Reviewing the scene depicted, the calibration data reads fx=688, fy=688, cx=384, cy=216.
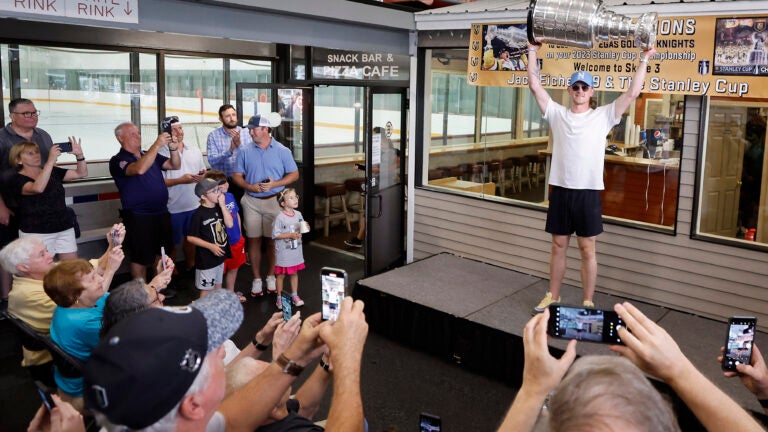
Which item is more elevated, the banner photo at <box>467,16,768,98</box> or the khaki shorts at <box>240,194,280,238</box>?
the banner photo at <box>467,16,768,98</box>

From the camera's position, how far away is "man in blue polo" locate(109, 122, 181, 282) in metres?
6.14

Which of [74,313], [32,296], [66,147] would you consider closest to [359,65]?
[66,147]

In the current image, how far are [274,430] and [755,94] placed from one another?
4361 millimetres

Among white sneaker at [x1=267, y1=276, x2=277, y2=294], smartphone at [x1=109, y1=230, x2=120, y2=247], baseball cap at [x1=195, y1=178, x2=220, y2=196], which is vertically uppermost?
baseball cap at [x1=195, y1=178, x2=220, y2=196]

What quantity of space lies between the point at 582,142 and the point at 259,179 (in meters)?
3.05

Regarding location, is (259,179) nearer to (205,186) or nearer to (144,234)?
Result: (205,186)

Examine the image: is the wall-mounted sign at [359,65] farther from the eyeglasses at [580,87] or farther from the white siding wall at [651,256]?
the eyeglasses at [580,87]

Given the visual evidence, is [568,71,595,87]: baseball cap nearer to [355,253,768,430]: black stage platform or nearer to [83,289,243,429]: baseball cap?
[355,253,768,430]: black stage platform

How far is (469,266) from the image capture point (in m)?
6.43

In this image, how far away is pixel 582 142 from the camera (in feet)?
15.9

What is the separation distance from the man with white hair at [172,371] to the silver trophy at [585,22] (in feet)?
10.5

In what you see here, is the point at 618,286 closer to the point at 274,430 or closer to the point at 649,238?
the point at 649,238

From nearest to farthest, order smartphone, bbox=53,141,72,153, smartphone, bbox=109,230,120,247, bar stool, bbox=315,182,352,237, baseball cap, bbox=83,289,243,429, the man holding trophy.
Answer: baseball cap, bbox=83,289,243,429, smartphone, bbox=109,230,120,247, the man holding trophy, smartphone, bbox=53,141,72,153, bar stool, bbox=315,182,352,237

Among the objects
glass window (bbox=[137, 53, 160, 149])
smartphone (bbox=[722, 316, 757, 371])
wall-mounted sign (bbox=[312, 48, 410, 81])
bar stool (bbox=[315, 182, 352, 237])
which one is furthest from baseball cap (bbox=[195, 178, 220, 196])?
smartphone (bbox=[722, 316, 757, 371])
